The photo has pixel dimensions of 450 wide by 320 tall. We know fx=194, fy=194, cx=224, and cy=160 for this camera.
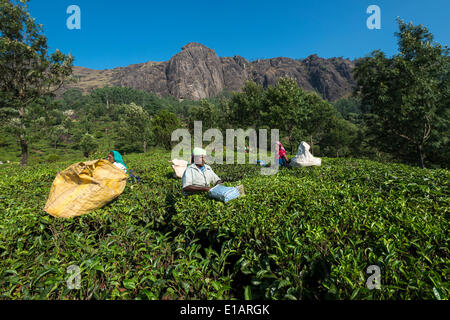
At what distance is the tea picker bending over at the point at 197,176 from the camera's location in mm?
4176

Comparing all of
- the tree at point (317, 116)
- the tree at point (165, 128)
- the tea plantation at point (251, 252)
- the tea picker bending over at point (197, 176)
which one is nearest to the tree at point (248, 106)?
the tree at point (165, 128)

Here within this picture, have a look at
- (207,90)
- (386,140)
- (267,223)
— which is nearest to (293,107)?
(386,140)

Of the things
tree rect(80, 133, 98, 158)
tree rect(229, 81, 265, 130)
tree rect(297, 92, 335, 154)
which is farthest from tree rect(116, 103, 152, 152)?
tree rect(297, 92, 335, 154)

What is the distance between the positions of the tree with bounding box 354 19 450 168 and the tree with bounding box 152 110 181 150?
25667mm

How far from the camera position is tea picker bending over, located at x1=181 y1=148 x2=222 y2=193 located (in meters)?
4.18

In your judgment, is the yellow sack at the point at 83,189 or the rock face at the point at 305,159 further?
the rock face at the point at 305,159

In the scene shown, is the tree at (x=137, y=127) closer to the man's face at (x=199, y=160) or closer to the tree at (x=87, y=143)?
the tree at (x=87, y=143)

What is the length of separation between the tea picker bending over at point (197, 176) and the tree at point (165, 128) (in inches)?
1107

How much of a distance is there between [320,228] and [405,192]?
2542 mm

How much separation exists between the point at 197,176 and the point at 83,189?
2.12 metres

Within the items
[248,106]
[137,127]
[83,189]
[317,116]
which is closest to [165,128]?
[248,106]
